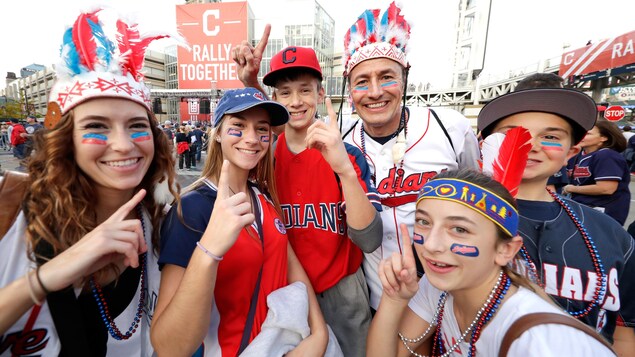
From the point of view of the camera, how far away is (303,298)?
150 cm

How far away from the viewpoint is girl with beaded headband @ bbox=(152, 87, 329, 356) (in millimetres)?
1148

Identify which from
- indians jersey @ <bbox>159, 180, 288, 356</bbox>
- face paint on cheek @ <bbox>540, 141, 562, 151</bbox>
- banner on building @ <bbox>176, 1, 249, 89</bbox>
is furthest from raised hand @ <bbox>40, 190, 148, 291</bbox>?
banner on building @ <bbox>176, 1, 249, 89</bbox>

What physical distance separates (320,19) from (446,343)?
39.7 meters

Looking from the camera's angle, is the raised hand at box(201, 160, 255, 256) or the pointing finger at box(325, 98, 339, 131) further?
the pointing finger at box(325, 98, 339, 131)

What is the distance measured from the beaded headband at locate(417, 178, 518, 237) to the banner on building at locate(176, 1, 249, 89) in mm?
15555

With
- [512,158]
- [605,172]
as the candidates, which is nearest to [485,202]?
[512,158]

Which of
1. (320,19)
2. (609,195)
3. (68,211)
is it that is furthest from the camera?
(320,19)

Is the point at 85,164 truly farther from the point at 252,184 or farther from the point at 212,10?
the point at 212,10

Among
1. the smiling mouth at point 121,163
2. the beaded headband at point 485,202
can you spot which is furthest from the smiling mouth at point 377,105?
the smiling mouth at point 121,163

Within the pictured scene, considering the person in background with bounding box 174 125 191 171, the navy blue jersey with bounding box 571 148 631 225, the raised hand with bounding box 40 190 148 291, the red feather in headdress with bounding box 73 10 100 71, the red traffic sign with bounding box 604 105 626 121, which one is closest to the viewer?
Answer: the raised hand with bounding box 40 190 148 291

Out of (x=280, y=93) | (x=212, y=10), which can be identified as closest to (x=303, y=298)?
(x=280, y=93)

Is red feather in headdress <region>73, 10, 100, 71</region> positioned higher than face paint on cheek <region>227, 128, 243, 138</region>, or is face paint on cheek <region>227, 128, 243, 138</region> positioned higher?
red feather in headdress <region>73, 10, 100, 71</region>

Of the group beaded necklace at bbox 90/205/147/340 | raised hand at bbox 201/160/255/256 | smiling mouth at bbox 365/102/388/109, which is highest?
smiling mouth at bbox 365/102/388/109

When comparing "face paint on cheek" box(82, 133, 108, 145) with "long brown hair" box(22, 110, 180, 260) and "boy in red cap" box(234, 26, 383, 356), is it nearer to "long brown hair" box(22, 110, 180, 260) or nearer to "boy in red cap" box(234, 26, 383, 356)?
"long brown hair" box(22, 110, 180, 260)
